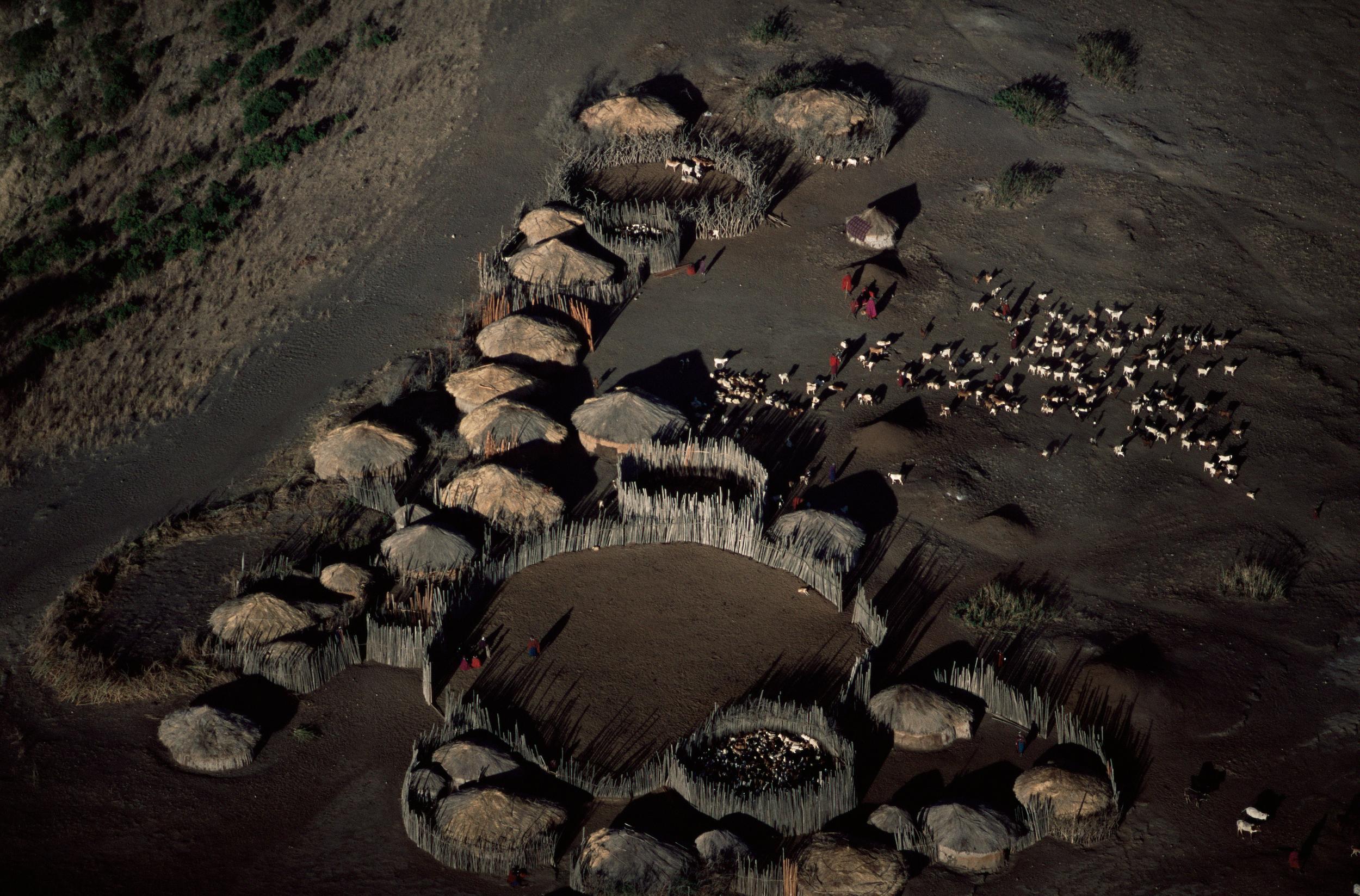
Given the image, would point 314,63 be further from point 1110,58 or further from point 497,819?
point 497,819

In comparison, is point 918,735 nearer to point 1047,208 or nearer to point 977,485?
point 977,485

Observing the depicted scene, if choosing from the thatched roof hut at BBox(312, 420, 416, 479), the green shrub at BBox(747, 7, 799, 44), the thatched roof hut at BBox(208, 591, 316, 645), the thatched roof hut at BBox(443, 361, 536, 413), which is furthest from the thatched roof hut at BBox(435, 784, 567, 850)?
the green shrub at BBox(747, 7, 799, 44)

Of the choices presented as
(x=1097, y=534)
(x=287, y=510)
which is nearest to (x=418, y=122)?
(x=287, y=510)

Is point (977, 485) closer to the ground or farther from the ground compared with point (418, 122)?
closer to the ground

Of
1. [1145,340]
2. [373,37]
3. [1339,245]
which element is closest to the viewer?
[1145,340]

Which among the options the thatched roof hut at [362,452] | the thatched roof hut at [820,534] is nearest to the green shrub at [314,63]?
the thatched roof hut at [362,452]

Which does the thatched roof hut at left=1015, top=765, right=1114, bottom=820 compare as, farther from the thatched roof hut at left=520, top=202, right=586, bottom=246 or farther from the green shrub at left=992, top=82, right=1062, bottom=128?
the green shrub at left=992, top=82, right=1062, bottom=128
